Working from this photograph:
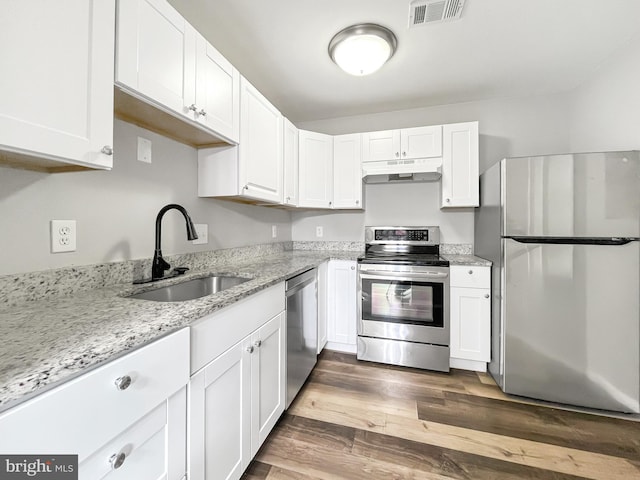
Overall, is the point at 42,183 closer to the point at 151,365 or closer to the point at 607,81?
the point at 151,365

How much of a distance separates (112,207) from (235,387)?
98 cm

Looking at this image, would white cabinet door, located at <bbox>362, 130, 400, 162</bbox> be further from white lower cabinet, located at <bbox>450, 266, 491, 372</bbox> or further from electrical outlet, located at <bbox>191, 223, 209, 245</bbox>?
electrical outlet, located at <bbox>191, 223, 209, 245</bbox>

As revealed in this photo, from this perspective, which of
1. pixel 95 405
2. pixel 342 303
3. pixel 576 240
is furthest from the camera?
pixel 342 303

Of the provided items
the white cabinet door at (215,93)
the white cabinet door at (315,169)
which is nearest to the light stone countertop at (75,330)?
the white cabinet door at (215,93)

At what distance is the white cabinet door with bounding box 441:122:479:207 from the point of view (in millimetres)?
2275

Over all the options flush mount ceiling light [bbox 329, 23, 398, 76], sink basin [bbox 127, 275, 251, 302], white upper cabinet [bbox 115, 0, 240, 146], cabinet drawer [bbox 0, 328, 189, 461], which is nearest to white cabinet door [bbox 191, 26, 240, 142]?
white upper cabinet [bbox 115, 0, 240, 146]

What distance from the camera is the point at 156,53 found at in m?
1.03

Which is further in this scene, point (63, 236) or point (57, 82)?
point (63, 236)

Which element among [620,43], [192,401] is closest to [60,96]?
[192,401]

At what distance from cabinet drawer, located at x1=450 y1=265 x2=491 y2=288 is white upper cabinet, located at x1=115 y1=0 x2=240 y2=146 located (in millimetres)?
1906

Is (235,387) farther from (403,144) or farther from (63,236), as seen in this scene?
(403,144)

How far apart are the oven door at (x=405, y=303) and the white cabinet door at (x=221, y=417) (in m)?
1.32

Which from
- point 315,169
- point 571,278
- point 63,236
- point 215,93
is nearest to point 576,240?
point 571,278

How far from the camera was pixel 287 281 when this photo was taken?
155 centimetres
